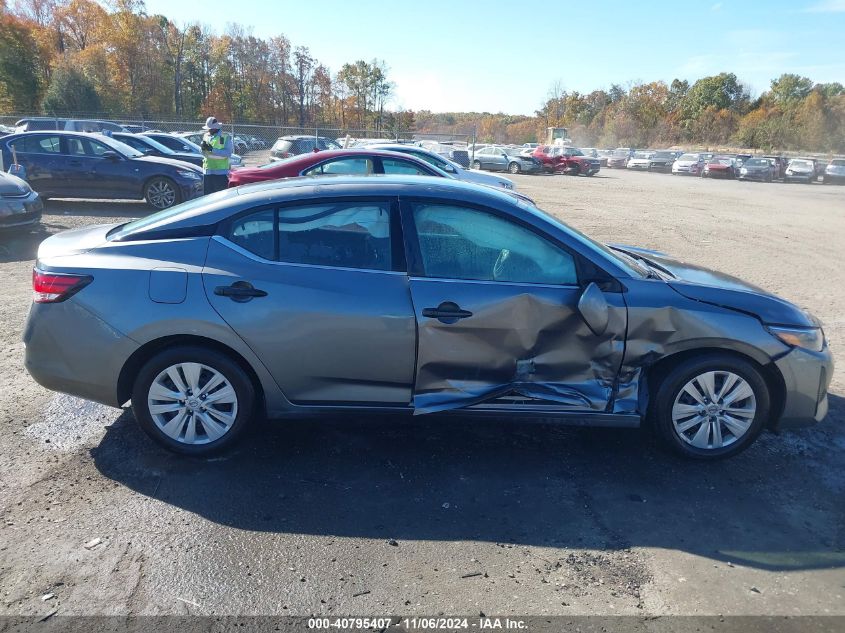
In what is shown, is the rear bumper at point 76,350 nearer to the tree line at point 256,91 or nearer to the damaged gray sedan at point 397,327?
the damaged gray sedan at point 397,327

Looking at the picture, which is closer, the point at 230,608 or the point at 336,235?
the point at 230,608

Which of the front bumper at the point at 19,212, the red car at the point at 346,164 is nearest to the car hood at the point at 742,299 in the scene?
the red car at the point at 346,164

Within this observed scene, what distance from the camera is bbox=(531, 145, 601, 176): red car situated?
126 feet

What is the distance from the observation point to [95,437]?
421 centimetres

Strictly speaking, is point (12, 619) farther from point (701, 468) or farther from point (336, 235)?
point (701, 468)

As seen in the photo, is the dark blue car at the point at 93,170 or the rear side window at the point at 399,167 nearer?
the rear side window at the point at 399,167

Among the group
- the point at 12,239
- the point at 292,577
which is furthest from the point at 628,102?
the point at 292,577

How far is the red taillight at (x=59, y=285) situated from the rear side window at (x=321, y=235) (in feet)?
2.96

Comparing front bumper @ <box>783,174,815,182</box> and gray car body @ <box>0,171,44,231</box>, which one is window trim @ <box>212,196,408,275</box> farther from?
front bumper @ <box>783,174,815,182</box>

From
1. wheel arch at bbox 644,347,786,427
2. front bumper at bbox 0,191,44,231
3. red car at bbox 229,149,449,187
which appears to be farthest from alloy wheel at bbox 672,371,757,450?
front bumper at bbox 0,191,44,231

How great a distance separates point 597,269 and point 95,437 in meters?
3.40

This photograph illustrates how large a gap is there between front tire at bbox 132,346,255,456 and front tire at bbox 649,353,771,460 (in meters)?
2.56

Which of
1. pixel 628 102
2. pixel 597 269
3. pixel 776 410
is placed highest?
pixel 628 102

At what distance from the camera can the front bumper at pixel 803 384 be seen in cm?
396
